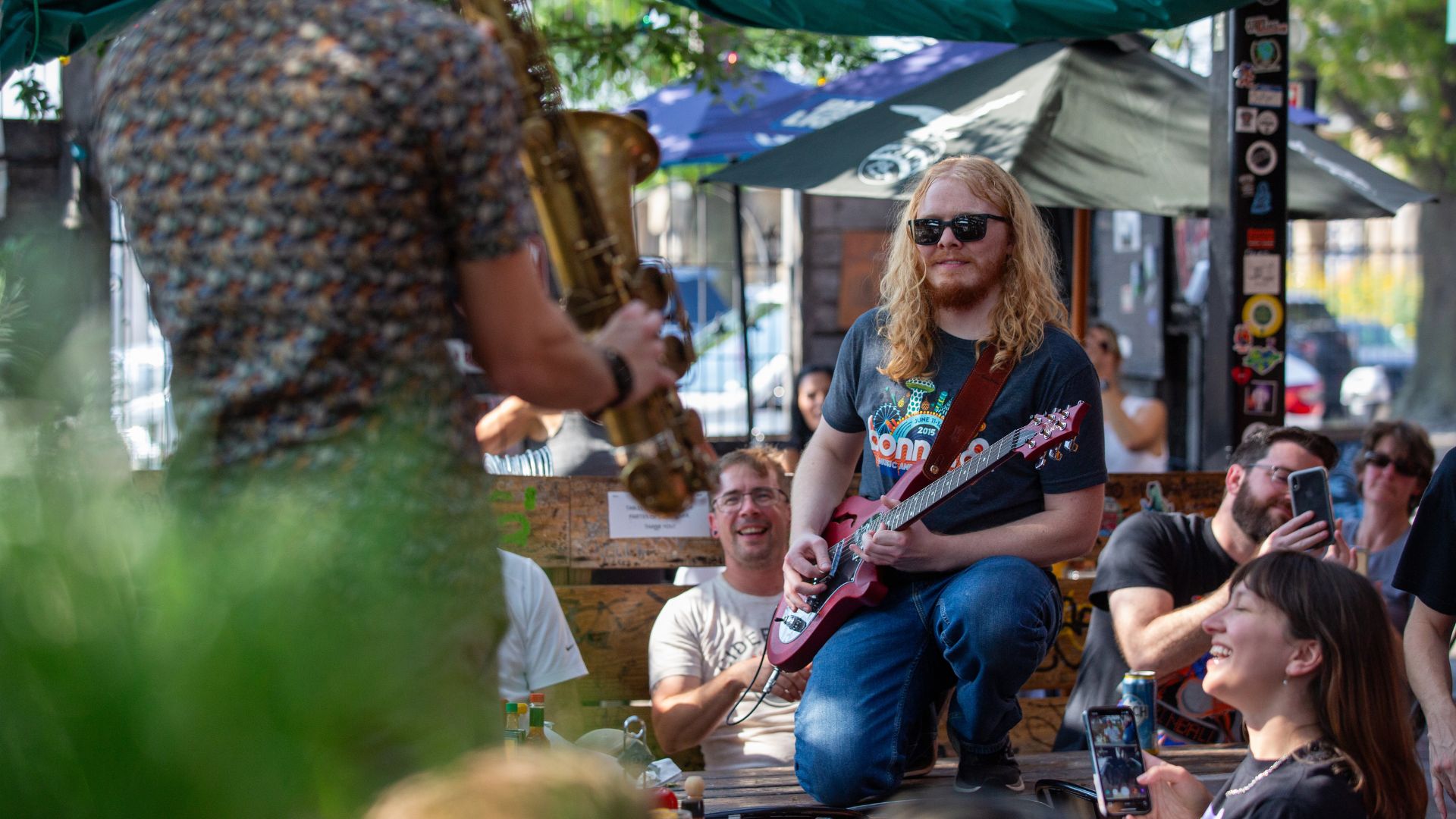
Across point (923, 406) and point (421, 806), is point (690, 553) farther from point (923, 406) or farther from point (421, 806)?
point (421, 806)

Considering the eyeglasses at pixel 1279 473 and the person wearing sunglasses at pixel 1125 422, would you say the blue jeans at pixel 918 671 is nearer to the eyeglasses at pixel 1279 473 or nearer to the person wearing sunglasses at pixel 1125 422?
the eyeglasses at pixel 1279 473

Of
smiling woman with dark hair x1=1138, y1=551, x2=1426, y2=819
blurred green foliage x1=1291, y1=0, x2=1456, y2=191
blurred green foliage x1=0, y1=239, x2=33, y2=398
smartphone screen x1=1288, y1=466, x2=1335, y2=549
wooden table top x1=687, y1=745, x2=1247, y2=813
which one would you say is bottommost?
wooden table top x1=687, y1=745, x2=1247, y2=813

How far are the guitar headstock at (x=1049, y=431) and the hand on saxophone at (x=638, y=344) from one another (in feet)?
4.63

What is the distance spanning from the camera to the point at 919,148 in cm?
611

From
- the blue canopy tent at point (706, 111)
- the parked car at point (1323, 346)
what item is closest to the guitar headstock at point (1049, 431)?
the blue canopy tent at point (706, 111)

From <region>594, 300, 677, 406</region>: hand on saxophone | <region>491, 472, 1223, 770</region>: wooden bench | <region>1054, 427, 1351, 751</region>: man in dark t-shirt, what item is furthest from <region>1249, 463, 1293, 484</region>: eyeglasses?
<region>594, 300, 677, 406</region>: hand on saxophone

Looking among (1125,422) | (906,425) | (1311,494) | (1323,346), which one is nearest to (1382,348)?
(1323,346)

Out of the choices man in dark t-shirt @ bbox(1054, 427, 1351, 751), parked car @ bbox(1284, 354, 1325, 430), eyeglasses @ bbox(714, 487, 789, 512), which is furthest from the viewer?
parked car @ bbox(1284, 354, 1325, 430)

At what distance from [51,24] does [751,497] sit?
8.48 ft

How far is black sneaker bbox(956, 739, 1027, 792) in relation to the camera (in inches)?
139

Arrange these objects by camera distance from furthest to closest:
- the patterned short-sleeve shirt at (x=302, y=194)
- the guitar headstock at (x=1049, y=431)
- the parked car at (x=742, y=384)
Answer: the parked car at (x=742, y=384) < the guitar headstock at (x=1049, y=431) < the patterned short-sleeve shirt at (x=302, y=194)

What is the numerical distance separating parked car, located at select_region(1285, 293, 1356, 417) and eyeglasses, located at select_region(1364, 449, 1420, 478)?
44.4ft

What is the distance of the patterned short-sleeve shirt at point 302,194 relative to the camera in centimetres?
184

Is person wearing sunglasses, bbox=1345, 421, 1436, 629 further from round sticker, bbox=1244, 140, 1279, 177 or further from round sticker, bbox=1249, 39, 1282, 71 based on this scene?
round sticker, bbox=1249, 39, 1282, 71
